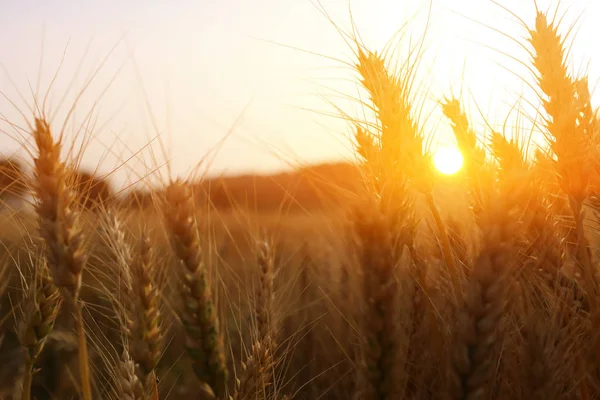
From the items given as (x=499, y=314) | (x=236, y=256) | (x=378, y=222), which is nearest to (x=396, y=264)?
(x=378, y=222)

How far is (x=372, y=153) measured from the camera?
66.7 inches

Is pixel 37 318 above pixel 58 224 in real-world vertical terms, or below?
below

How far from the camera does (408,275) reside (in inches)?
76.9

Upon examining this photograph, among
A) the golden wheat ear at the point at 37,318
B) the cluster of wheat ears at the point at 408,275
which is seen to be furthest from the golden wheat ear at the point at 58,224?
the golden wheat ear at the point at 37,318

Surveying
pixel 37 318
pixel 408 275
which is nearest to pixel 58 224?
pixel 37 318

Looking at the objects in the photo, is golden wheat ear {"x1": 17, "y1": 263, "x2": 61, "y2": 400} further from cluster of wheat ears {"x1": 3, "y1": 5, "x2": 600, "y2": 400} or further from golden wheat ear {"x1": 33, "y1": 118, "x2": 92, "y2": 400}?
golden wheat ear {"x1": 33, "y1": 118, "x2": 92, "y2": 400}

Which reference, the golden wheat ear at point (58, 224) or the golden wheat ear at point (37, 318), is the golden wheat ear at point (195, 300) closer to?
the golden wheat ear at point (58, 224)

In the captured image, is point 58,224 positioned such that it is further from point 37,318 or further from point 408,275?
point 408,275

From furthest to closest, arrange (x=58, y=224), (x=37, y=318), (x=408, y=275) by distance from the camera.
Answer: (x=408, y=275), (x=37, y=318), (x=58, y=224)

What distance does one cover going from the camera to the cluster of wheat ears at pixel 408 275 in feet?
4.64

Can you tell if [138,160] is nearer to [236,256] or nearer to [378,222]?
[378,222]

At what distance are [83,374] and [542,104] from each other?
67.9 inches

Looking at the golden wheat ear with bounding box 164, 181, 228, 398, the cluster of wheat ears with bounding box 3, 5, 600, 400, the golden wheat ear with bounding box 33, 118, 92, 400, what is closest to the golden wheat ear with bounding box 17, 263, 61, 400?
the cluster of wheat ears with bounding box 3, 5, 600, 400

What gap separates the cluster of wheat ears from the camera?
141cm
